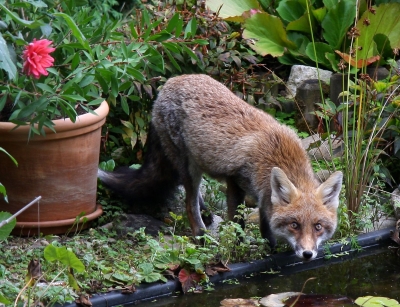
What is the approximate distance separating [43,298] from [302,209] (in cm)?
219

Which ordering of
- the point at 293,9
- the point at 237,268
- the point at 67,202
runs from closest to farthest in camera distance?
the point at 237,268 < the point at 67,202 < the point at 293,9

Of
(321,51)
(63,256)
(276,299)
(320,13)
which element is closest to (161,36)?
(63,256)

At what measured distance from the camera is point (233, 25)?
977 cm

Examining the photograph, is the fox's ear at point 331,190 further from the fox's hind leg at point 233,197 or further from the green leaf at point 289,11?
the green leaf at point 289,11

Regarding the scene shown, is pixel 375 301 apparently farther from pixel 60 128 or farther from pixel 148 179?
pixel 60 128

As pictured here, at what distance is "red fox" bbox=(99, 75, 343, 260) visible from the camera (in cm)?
605

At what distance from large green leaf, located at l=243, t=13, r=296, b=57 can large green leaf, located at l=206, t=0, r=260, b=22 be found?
0.39 metres

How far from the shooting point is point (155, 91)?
8.05 m

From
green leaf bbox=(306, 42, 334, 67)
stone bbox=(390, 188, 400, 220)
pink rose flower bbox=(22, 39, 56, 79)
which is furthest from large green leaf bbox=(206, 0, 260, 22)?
pink rose flower bbox=(22, 39, 56, 79)

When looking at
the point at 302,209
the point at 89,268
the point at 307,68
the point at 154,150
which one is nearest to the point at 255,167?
the point at 302,209

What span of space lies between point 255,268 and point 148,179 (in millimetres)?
1559

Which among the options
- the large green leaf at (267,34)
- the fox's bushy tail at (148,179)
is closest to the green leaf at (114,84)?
the fox's bushy tail at (148,179)

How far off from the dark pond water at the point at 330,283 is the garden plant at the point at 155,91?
19 centimetres

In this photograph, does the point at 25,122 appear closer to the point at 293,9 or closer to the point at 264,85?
the point at 264,85
